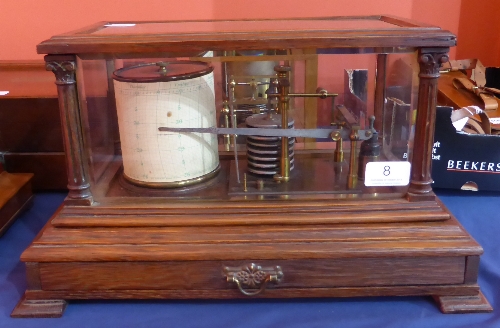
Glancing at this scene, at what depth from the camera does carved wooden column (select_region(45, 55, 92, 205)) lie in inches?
28.2

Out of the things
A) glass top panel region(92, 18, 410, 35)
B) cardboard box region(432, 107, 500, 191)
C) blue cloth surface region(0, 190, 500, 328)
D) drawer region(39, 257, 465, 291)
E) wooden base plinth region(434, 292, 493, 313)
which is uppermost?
glass top panel region(92, 18, 410, 35)

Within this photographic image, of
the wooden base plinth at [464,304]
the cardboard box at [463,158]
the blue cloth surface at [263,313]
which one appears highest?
the cardboard box at [463,158]

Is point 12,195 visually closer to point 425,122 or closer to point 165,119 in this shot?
point 165,119

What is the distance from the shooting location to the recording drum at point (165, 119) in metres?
0.79

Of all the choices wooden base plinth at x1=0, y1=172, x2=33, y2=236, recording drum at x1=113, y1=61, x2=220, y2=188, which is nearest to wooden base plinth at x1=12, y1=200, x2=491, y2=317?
recording drum at x1=113, y1=61, x2=220, y2=188

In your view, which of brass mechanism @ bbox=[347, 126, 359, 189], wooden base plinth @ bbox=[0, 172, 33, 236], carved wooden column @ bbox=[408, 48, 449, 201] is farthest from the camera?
wooden base plinth @ bbox=[0, 172, 33, 236]

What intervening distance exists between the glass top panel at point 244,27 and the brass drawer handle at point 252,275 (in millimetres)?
344

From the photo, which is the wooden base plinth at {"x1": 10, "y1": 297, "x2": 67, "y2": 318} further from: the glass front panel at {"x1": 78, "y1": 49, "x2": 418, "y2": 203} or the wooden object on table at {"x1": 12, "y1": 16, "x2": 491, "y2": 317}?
the glass front panel at {"x1": 78, "y1": 49, "x2": 418, "y2": 203}

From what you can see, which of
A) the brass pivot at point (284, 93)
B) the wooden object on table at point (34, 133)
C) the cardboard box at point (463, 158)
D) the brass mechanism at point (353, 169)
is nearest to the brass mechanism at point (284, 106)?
the brass pivot at point (284, 93)

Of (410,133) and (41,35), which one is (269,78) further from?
(41,35)

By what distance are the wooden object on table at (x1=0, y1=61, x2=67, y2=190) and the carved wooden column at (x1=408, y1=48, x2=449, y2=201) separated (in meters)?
0.70

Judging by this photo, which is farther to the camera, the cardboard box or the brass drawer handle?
the cardboard box

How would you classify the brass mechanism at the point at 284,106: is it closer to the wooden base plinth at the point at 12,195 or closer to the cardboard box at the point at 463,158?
the cardboard box at the point at 463,158

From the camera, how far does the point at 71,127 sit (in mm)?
750
